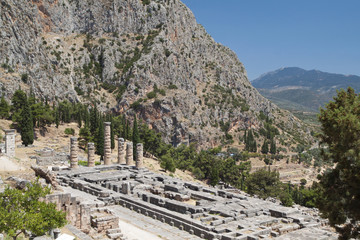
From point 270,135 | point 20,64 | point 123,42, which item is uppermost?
point 123,42

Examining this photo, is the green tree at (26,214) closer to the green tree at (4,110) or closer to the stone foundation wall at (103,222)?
the stone foundation wall at (103,222)

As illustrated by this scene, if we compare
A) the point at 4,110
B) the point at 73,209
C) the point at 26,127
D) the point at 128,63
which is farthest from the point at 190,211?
the point at 128,63

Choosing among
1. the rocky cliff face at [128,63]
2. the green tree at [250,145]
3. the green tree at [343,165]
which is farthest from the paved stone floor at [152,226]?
the green tree at [250,145]

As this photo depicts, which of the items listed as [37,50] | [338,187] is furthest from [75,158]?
[37,50]

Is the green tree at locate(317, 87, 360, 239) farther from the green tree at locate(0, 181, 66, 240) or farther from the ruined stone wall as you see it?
the ruined stone wall

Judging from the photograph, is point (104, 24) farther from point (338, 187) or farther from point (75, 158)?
point (338, 187)

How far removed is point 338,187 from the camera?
15.7m

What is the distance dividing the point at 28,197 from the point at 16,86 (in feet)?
198

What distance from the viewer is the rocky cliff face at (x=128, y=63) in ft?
251

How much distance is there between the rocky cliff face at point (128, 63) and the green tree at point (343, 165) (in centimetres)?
6596

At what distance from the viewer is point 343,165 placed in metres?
15.1

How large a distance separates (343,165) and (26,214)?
41.8 feet

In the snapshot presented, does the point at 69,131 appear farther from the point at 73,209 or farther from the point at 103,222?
the point at 73,209

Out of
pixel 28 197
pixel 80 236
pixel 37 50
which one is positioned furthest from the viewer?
pixel 37 50
